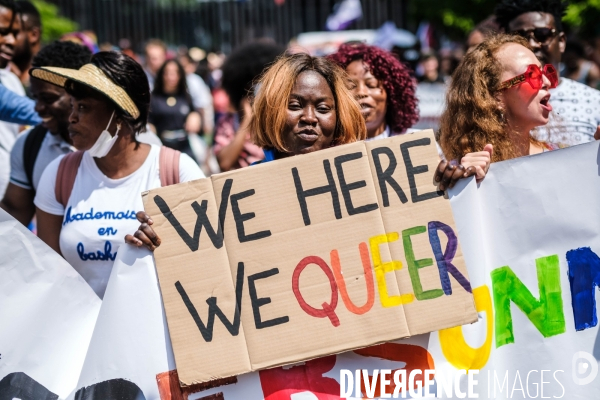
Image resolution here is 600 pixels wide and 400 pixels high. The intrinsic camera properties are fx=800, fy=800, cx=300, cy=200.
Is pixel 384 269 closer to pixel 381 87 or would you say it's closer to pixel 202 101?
pixel 381 87

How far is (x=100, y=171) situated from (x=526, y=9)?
2.65m

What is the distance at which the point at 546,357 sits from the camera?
2.83 metres

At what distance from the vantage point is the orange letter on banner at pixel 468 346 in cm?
278

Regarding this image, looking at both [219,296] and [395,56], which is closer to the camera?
[219,296]

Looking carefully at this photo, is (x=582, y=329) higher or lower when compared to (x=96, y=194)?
lower

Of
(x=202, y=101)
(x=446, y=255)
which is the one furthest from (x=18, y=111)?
(x=202, y=101)

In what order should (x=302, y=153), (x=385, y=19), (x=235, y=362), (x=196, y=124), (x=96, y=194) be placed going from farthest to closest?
1. (x=385, y=19)
2. (x=196, y=124)
3. (x=96, y=194)
4. (x=302, y=153)
5. (x=235, y=362)

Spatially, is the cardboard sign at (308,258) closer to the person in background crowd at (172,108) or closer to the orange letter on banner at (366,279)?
the orange letter on banner at (366,279)

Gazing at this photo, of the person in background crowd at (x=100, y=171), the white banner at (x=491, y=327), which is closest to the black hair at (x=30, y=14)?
the person in background crowd at (x=100, y=171)

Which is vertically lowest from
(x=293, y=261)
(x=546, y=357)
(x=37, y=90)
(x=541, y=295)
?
(x=546, y=357)

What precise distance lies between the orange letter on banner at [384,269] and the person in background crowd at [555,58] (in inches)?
46.3

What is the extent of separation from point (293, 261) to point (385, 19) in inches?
737

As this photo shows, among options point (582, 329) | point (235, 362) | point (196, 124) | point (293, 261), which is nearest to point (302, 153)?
point (293, 261)

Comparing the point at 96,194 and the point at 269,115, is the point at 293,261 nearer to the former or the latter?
the point at 269,115
